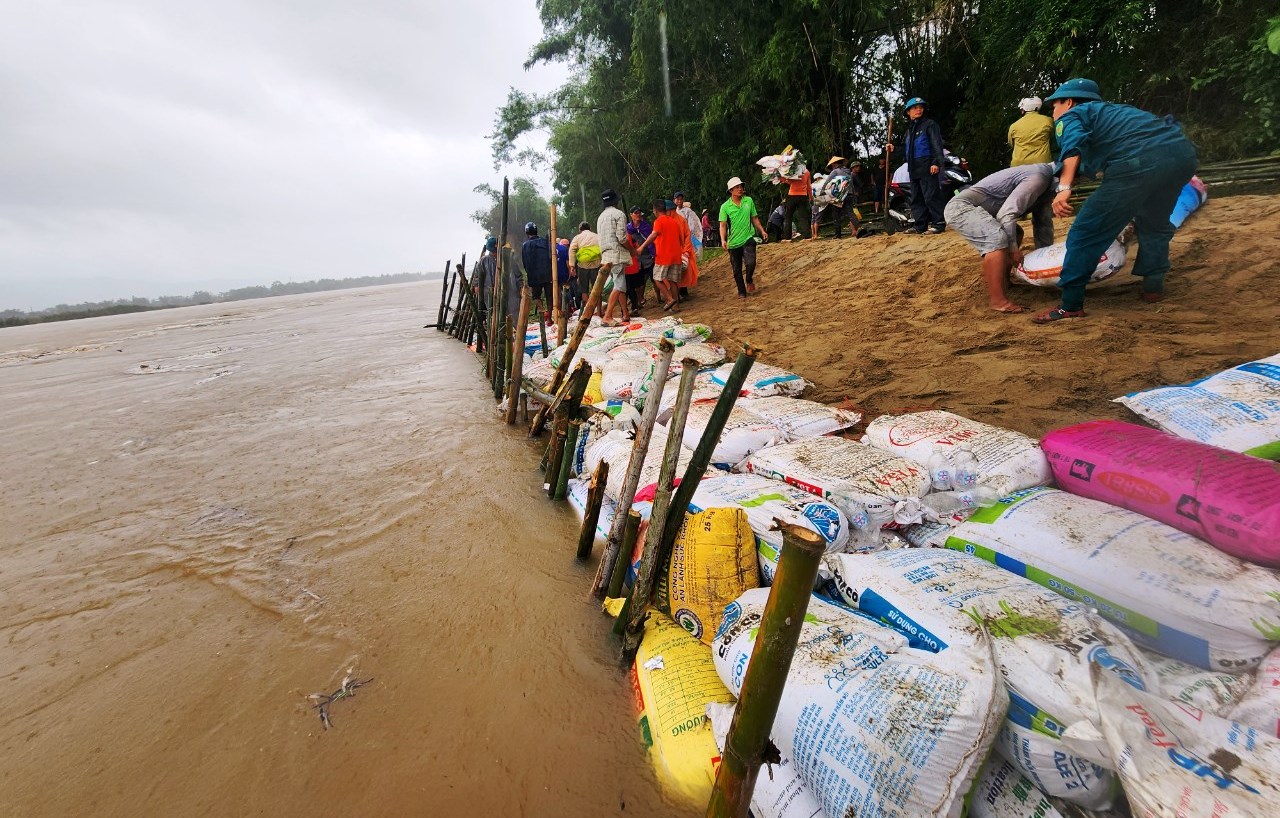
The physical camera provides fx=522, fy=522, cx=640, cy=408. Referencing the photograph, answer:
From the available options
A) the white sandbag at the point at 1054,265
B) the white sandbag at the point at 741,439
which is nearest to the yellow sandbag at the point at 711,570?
the white sandbag at the point at 741,439

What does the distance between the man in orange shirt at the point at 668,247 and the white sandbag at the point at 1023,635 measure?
554 cm

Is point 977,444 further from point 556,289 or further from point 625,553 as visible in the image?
point 556,289

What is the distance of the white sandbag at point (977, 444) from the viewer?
177 cm

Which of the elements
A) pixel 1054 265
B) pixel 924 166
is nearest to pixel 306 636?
pixel 1054 265

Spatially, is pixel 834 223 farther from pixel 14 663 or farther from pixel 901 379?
pixel 14 663

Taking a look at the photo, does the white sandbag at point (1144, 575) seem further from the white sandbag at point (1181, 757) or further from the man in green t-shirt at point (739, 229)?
the man in green t-shirt at point (739, 229)

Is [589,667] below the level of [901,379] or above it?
below

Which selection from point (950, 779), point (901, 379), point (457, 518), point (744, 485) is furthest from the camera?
point (901, 379)

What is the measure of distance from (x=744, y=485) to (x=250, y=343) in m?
14.8

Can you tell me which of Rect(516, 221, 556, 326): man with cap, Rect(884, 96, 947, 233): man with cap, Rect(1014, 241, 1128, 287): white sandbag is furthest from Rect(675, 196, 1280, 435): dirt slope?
Rect(516, 221, 556, 326): man with cap

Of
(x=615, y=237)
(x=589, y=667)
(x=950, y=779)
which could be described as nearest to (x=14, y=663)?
(x=589, y=667)

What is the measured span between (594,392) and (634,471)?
6.30 feet

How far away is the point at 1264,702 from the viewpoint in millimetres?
971

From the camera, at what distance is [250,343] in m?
12.8
